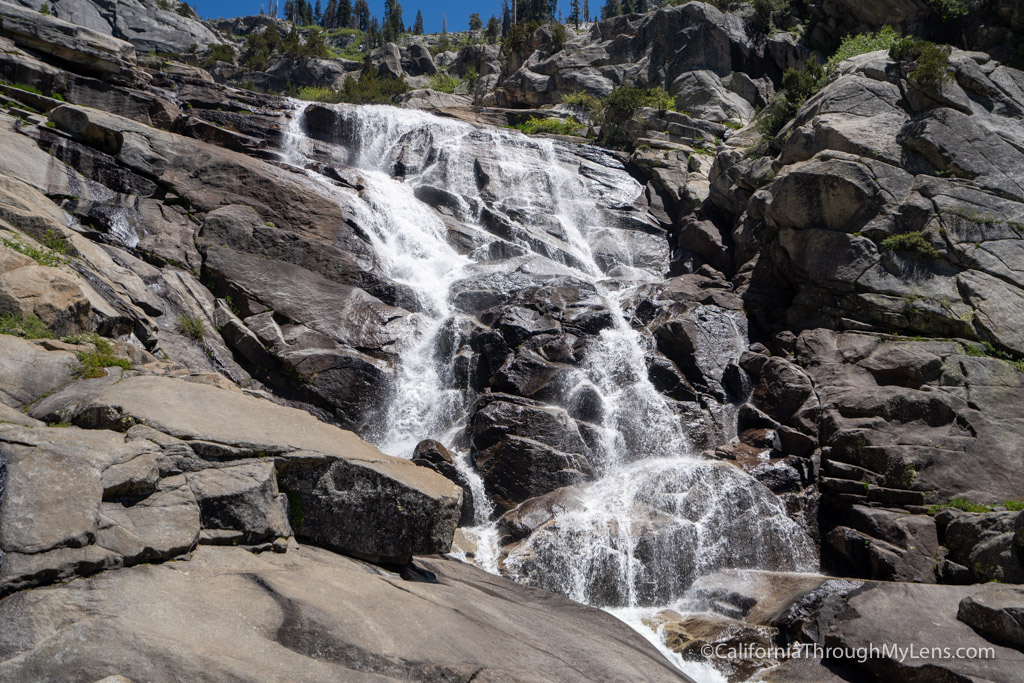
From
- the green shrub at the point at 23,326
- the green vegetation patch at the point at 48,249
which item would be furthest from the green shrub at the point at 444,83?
the green shrub at the point at 23,326

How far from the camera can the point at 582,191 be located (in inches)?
1097

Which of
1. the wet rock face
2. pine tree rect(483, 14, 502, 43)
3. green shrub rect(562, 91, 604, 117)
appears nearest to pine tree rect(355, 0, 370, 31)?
pine tree rect(483, 14, 502, 43)

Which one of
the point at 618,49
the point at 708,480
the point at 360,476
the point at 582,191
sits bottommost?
the point at 708,480

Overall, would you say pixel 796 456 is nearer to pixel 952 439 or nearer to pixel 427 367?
pixel 952 439

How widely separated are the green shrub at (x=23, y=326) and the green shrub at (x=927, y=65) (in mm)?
23245

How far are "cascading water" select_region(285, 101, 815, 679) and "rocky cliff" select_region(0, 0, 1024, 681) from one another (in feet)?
0.35

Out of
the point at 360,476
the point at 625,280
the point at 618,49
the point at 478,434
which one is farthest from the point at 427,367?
the point at 618,49

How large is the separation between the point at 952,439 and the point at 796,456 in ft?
10.2

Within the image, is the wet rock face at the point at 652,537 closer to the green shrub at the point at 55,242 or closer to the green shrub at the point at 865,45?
the green shrub at the point at 55,242

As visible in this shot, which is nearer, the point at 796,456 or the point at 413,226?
the point at 796,456

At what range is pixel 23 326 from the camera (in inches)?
321

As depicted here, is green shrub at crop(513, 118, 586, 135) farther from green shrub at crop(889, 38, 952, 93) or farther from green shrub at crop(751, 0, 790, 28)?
green shrub at crop(889, 38, 952, 93)

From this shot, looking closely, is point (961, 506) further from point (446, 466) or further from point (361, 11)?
point (361, 11)

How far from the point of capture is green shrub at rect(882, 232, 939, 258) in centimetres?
1719
